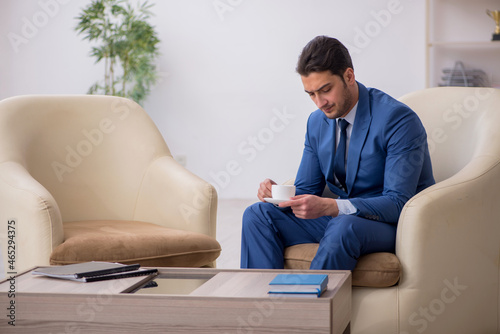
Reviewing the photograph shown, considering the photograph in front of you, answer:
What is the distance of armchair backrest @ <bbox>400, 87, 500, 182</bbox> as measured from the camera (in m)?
2.21

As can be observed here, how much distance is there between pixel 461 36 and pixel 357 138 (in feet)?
11.4

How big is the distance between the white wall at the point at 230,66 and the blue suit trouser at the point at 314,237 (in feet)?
11.1

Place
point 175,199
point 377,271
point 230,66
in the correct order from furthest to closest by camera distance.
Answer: point 230,66
point 175,199
point 377,271

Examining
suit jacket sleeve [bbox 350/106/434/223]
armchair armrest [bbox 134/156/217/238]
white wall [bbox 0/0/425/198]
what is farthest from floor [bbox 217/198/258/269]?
suit jacket sleeve [bbox 350/106/434/223]

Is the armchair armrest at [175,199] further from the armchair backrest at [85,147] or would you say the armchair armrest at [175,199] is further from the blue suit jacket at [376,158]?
the blue suit jacket at [376,158]

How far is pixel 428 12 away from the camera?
195 inches

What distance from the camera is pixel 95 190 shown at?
103 inches

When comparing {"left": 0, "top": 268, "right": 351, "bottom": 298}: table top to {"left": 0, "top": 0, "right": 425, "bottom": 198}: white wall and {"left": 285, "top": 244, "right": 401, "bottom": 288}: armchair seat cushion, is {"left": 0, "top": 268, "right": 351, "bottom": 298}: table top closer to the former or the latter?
{"left": 285, "top": 244, "right": 401, "bottom": 288}: armchair seat cushion

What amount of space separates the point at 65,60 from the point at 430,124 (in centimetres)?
410

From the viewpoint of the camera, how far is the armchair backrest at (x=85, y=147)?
2.54m

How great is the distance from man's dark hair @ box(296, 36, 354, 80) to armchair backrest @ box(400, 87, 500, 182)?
49 cm

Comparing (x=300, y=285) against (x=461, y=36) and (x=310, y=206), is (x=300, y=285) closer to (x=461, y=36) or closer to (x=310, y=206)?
(x=310, y=206)

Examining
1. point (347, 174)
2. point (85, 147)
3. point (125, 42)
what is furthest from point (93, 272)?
point (125, 42)

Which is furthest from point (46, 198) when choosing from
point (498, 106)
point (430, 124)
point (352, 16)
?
point (352, 16)
